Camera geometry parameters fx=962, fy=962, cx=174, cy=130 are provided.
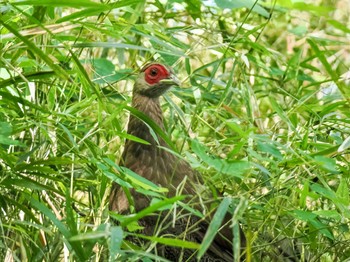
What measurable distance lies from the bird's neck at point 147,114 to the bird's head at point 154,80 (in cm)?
3

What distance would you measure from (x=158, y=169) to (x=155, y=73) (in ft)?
1.27

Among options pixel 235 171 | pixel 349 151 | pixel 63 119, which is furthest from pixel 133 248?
pixel 349 151

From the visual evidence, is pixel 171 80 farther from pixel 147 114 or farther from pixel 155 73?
pixel 147 114

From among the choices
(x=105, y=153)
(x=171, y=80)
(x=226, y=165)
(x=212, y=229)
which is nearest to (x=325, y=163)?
(x=226, y=165)

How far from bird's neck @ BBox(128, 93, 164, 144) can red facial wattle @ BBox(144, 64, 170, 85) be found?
0.32 ft

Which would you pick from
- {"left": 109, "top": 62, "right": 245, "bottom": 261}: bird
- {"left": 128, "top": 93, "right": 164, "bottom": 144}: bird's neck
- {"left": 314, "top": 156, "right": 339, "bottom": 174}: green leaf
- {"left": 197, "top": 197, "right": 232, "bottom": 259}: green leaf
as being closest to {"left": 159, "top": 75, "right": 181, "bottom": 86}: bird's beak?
{"left": 109, "top": 62, "right": 245, "bottom": 261}: bird

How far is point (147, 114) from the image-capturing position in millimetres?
3777

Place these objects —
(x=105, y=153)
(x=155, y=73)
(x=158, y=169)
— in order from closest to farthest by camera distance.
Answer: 1. (x=105, y=153)
2. (x=158, y=169)
3. (x=155, y=73)

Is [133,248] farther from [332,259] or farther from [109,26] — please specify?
[332,259]

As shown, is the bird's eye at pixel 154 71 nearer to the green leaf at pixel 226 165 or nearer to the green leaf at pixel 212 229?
the green leaf at pixel 226 165

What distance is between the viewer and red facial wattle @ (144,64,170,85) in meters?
3.69

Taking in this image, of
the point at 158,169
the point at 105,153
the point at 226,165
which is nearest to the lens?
the point at 226,165

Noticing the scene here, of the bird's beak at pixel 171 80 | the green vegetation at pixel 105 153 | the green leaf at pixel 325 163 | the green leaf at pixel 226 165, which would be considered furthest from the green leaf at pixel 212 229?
the bird's beak at pixel 171 80

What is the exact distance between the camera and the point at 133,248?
271 centimetres
